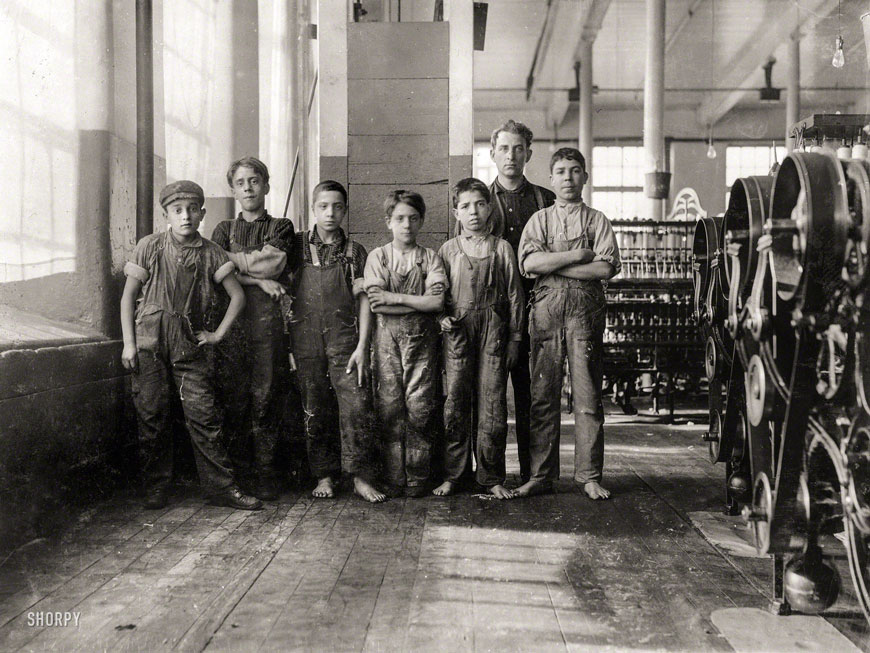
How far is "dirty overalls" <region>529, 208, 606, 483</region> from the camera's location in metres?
3.69

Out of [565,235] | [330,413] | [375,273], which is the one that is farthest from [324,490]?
[565,235]

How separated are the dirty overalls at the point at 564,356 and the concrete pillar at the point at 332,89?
142 centimetres

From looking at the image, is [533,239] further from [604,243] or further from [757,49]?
[757,49]

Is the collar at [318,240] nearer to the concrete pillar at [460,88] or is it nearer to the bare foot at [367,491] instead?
the concrete pillar at [460,88]

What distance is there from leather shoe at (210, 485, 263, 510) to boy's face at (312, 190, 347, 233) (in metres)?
1.26

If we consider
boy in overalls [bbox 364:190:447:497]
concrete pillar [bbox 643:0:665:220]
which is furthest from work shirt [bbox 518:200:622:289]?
concrete pillar [bbox 643:0:665:220]

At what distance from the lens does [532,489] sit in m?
3.73

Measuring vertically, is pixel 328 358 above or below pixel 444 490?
above

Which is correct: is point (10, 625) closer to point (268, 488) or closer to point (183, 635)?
point (183, 635)

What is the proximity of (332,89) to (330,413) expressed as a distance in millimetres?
1898

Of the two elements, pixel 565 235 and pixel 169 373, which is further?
pixel 565 235

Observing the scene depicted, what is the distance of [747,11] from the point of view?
12789 mm

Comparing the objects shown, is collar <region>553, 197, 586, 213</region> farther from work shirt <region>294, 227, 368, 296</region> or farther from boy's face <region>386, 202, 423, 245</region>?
work shirt <region>294, 227, 368, 296</region>

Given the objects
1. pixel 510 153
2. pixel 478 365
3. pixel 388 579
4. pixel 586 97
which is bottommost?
pixel 388 579
